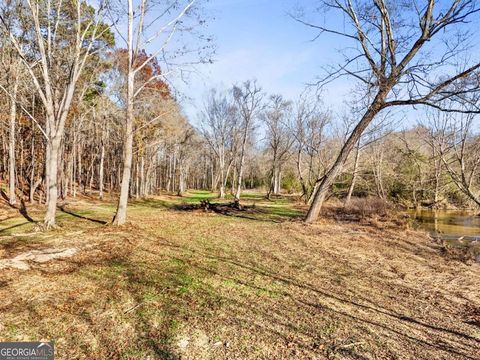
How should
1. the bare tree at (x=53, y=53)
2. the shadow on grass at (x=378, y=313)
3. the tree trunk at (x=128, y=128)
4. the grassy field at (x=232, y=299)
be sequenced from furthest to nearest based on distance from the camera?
the tree trunk at (x=128, y=128) < the bare tree at (x=53, y=53) < the shadow on grass at (x=378, y=313) < the grassy field at (x=232, y=299)

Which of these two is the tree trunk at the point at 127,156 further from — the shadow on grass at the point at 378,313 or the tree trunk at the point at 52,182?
the shadow on grass at the point at 378,313

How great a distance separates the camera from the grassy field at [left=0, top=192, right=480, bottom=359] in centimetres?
335

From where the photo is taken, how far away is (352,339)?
353cm

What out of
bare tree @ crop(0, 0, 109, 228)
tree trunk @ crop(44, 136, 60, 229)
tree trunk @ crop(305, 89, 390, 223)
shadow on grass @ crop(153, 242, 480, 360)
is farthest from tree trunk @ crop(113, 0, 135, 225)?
tree trunk @ crop(305, 89, 390, 223)

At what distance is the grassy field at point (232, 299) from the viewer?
335 centimetres


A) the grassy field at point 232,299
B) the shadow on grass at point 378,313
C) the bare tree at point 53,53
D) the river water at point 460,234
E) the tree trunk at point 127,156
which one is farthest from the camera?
the river water at point 460,234

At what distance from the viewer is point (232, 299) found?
14.8ft

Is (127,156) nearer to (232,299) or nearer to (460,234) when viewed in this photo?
(232,299)

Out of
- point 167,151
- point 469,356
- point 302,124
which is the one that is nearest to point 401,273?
point 469,356

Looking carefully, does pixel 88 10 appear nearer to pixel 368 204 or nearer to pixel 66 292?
pixel 66 292

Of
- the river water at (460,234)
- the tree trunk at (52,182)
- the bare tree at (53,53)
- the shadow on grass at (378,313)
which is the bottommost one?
the river water at (460,234)

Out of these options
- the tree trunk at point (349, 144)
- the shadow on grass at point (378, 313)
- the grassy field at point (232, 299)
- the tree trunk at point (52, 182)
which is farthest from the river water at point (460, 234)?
the tree trunk at point (52, 182)

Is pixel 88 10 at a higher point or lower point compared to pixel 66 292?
higher

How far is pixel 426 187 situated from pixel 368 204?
1121 cm
